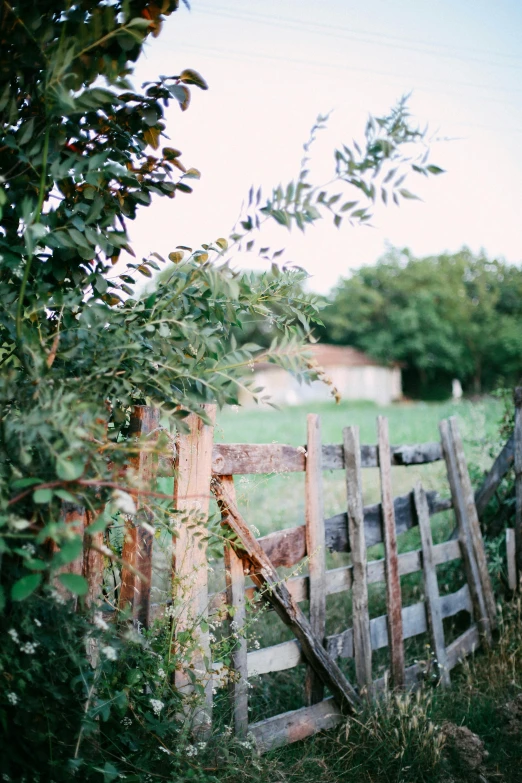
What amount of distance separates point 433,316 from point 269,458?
54.6 metres

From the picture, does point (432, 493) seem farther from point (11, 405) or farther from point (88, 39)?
point (88, 39)

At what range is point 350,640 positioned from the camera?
3803 mm

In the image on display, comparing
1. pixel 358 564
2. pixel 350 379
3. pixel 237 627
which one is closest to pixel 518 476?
pixel 358 564

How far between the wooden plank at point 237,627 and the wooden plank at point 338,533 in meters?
0.26

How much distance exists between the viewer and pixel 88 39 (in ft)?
5.88

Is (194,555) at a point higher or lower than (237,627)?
higher

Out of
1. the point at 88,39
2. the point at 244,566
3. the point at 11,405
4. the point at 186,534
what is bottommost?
the point at 244,566

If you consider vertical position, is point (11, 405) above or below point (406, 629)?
above

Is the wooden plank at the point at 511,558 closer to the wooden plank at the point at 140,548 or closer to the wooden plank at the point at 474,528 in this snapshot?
the wooden plank at the point at 474,528

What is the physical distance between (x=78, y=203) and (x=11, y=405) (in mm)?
787

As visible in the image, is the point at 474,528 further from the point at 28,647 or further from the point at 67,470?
the point at 67,470

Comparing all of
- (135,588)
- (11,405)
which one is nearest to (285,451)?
(135,588)

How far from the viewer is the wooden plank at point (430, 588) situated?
14.4ft

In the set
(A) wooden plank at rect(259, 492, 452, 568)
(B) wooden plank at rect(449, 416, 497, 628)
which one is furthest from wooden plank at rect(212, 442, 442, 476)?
(B) wooden plank at rect(449, 416, 497, 628)
